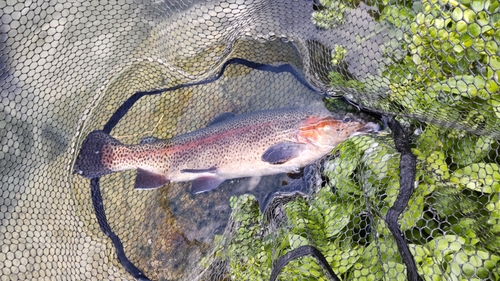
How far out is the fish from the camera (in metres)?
3.41

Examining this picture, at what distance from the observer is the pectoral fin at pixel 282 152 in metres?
3.40

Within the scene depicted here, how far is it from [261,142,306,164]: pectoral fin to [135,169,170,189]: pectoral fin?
1.04 meters

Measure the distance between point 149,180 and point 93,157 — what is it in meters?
0.59

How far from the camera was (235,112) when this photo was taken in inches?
159

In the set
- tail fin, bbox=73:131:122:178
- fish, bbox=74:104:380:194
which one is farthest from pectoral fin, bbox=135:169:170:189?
tail fin, bbox=73:131:122:178

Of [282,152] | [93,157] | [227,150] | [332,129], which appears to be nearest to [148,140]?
[93,157]

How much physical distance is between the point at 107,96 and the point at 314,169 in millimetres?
2370

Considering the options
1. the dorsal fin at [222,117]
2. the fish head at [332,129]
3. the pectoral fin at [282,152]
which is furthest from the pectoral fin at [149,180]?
the fish head at [332,129]

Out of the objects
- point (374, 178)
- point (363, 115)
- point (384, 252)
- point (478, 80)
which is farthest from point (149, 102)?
point (478, 80)

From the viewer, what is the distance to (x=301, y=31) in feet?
11.6

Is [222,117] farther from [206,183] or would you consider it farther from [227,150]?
[206,183]

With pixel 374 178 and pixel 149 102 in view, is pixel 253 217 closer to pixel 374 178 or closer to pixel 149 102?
pixel 374 178

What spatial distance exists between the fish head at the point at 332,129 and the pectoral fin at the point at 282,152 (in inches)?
3.4

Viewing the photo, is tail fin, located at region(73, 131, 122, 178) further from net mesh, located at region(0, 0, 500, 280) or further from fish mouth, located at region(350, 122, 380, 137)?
fish mouth, located at region(350, 122, 380, 137)
